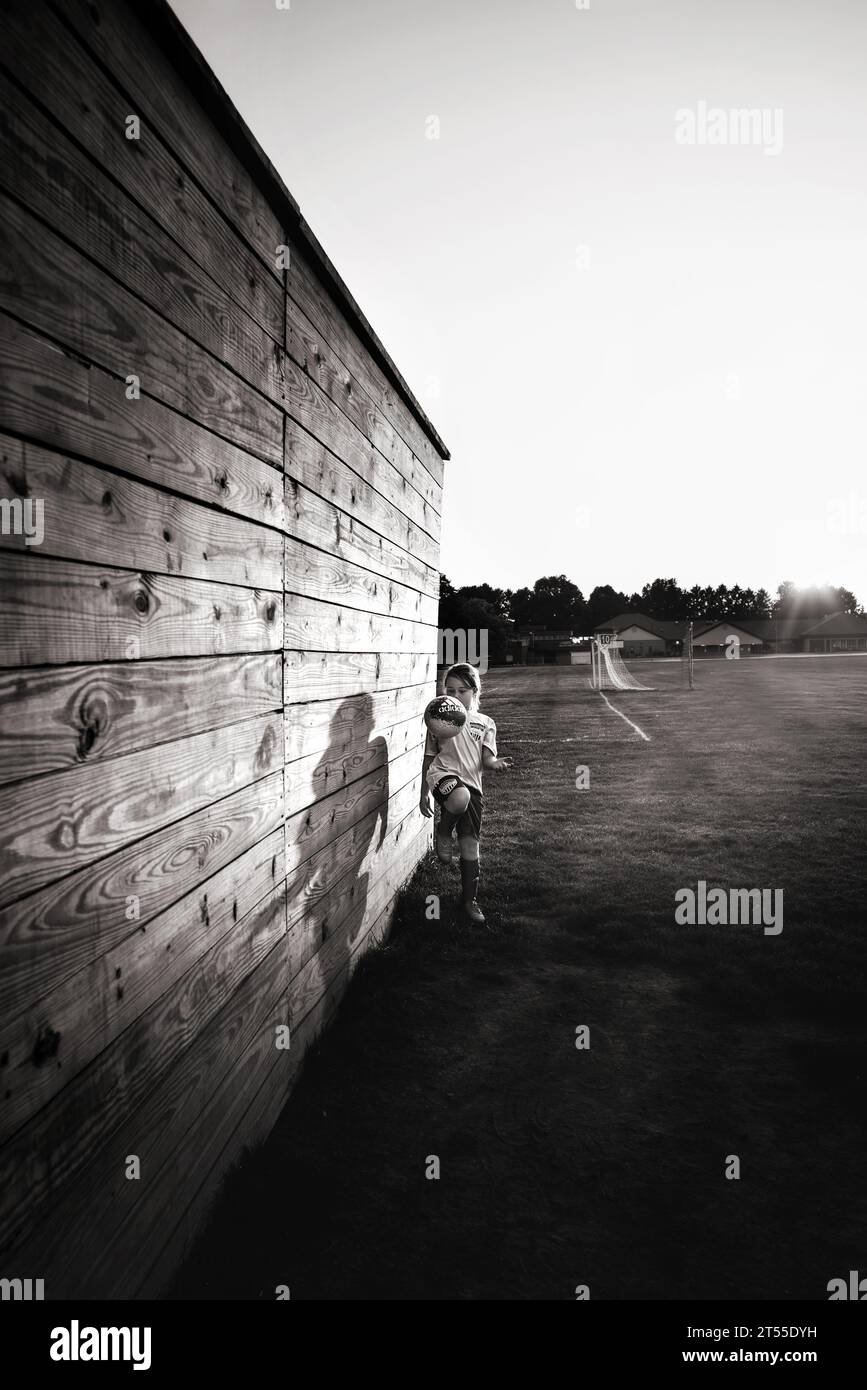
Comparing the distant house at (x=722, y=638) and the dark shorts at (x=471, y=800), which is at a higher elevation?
the distant house at (x=722, y=638)

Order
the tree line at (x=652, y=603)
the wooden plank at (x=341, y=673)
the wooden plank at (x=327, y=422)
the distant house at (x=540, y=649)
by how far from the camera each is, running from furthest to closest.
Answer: the tree line at (x=652, y=603) < the distant house at (x=540, y=649) < the wooden plank at (x=341, y=673) < the wooden plank at (x=327, y=422)

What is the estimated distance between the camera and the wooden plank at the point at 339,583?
330cm

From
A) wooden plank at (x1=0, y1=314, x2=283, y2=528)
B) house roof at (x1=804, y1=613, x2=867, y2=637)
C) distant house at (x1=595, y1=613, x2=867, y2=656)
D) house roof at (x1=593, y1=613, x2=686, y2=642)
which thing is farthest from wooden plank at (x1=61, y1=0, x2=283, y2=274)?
house roof at (x1=593, y1=613, x2=686, y2=642)

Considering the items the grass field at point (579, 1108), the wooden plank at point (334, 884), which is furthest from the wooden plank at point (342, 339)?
the grass field at point (579, 1108)

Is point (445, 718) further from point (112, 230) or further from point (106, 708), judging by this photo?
point (112, 230)

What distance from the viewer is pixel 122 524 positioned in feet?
6.14

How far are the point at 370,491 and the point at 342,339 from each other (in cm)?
98

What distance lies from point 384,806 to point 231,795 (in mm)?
2650

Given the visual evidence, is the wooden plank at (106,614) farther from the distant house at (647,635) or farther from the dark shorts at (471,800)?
the distant house at (647,635)

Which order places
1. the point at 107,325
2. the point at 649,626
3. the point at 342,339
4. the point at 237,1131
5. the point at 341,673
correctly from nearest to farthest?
the point at 107,325
the point at 237,1131
the point at 342,339
the point at 341,673
the point at 649,626

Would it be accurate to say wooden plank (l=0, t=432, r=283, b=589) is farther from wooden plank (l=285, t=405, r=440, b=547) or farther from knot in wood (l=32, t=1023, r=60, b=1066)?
knot in wood (l=32, t=1023, r=60, b=1066)

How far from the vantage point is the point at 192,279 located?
7.36 ft

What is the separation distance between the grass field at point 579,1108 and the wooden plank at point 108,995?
1.02m

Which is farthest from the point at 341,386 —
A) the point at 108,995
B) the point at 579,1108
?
the point at 579,1108
